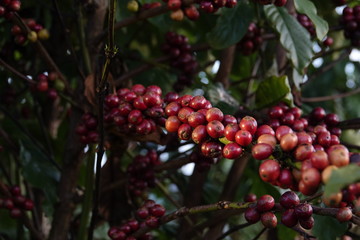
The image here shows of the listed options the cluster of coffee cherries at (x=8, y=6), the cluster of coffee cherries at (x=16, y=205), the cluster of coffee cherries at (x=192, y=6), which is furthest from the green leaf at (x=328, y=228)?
the cluster of coffee cherries at (x=8, y=6)

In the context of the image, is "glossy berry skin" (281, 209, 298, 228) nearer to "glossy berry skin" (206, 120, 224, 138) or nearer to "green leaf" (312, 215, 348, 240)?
"glossy berry skin" (206, 120, 224, 138)

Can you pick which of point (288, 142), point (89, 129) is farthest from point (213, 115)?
point (89, 129)

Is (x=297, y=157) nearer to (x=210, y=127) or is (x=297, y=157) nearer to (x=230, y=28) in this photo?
(x=210, y=127)

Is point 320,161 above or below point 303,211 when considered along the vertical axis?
above

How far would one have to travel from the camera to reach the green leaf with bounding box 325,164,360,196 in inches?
19.0

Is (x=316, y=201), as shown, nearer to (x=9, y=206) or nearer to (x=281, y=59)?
(x=281, y=59)

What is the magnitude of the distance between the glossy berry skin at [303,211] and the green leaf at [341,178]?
9.1 inches

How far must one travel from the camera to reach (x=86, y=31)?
1.38m

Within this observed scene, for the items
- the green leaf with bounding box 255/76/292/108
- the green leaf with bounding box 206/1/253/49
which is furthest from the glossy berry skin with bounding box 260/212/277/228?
the green leaf with bounding box 206/1/253/49

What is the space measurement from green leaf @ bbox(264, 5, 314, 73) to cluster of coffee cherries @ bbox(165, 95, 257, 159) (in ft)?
1.50

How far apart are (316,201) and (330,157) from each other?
0.51 meters

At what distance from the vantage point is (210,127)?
714 mm

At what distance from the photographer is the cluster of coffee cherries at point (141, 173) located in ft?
4.13

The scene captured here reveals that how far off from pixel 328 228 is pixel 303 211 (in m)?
0.36
